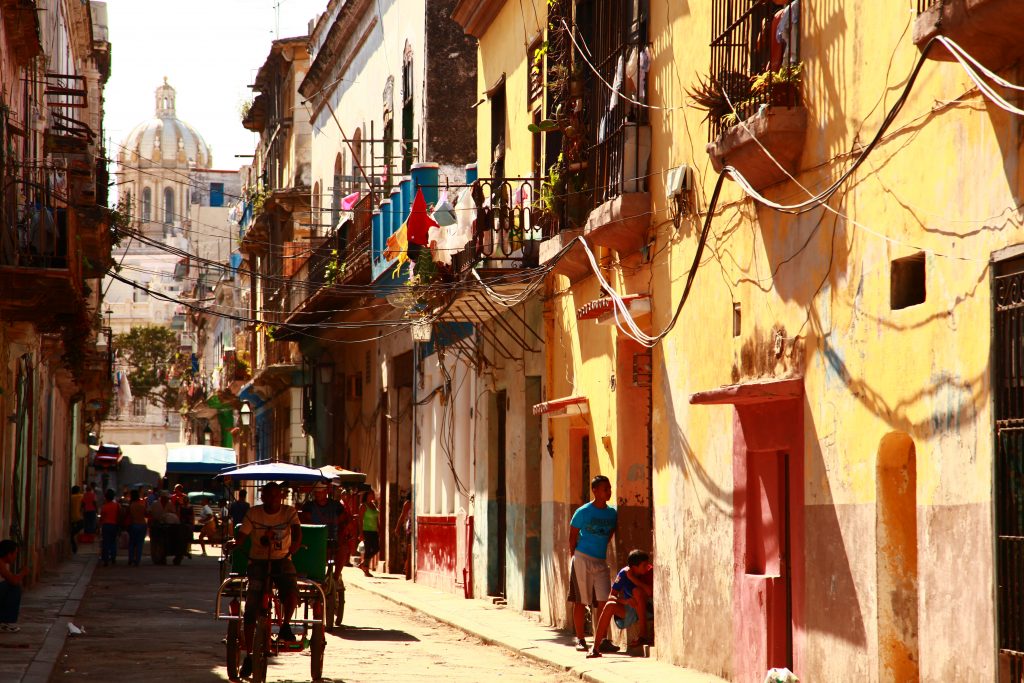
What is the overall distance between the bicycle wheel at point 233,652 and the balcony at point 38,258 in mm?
6528

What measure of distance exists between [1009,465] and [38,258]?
12965 mm

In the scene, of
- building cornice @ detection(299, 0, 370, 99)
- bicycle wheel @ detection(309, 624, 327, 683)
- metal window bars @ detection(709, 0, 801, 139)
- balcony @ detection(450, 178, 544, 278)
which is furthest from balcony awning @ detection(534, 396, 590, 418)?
building cornice @ detection(299, 0, 370, 99)

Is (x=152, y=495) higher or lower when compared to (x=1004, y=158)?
lower

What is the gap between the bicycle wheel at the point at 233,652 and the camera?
12.6 meters

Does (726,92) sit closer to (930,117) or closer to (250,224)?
(930,117)

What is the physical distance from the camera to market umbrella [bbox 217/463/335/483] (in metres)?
17.0

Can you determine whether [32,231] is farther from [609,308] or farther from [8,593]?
[609,308]

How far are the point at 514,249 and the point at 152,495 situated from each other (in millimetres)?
17977

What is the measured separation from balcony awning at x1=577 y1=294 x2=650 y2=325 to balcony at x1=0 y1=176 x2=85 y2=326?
618 centimetres

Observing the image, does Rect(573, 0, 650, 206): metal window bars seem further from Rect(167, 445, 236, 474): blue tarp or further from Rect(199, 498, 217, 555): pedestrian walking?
Rect(167, 445, 236, 474): blue tarp

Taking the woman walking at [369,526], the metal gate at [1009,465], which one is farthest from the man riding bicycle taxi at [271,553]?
the woman walking at [369,526]

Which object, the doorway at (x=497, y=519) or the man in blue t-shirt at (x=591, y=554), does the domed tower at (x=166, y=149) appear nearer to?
the doorway at (x=497, y=519)

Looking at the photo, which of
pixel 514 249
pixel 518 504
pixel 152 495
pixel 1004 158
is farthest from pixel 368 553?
pixel 1004 158

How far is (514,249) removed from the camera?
18.9 m
